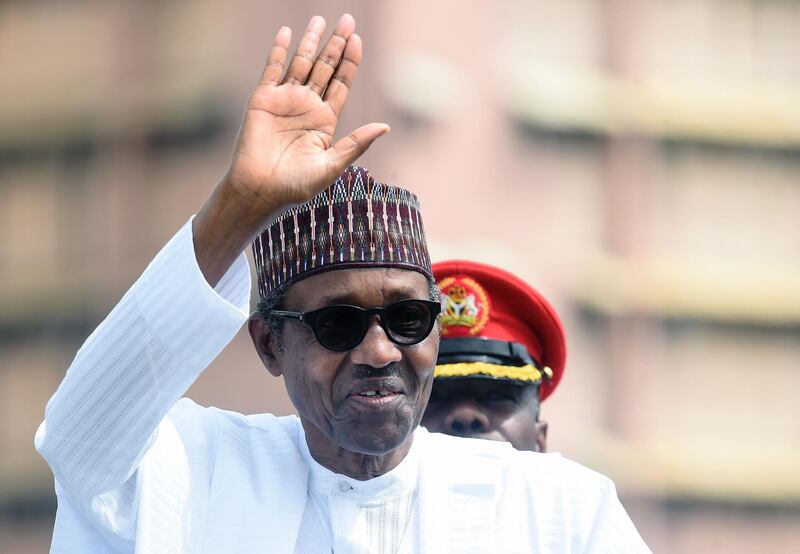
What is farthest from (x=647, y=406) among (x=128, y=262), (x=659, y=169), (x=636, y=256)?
(x=128, y=262)

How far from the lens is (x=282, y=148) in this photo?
2.67 metres

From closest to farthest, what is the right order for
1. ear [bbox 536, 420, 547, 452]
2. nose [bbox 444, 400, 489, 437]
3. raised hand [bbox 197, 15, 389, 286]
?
1. raised hand [bbox 197, 15, 389, 286]
2. nose [bbox 444, 400, 489, 437]
3. ear [bbox 536, 420, 547, 452]

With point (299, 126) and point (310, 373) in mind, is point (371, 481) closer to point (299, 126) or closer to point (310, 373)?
point (310, 373)

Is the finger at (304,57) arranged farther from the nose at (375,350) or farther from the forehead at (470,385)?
the forehead at (470,385)

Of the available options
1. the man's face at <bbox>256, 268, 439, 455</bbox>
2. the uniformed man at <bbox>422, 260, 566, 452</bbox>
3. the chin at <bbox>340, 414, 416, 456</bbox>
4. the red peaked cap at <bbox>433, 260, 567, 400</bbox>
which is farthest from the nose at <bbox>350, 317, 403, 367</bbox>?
the red peaked cap at <bbox>433, 260, 567, 400</bbox>

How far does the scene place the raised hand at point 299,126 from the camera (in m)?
2.61

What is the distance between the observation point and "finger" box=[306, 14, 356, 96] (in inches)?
109

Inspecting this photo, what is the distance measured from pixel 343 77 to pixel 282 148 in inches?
9.6

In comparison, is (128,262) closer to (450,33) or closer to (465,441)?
(450,33)

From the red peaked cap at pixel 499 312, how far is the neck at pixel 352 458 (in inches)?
49.5

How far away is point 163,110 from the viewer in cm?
686

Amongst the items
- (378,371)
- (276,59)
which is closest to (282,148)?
(276,59)

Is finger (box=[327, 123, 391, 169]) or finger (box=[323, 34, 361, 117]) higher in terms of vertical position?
finger (box=[323, 34, 361, 117])

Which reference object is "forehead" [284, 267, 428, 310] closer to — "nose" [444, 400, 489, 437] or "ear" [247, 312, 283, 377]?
"ear" [247, 312, 283, 377]
